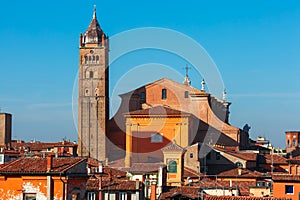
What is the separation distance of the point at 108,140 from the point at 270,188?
30.2 m

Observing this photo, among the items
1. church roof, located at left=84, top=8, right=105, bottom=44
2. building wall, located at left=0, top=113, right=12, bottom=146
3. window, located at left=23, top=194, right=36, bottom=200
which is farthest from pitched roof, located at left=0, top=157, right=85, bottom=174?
building wall, located at left=0, top=113, right=12, bottom=146

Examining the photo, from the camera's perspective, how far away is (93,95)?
72.6 meters

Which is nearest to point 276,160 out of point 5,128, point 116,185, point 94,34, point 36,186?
point 94,34

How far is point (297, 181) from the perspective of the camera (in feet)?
116

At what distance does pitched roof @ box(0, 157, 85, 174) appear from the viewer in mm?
28312

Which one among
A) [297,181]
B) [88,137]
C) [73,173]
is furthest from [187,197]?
[88,137]

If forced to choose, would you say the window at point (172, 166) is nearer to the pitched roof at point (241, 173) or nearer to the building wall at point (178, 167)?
the building wall at point (178, 167)

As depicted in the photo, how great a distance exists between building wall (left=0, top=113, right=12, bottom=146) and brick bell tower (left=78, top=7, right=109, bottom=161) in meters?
13.8

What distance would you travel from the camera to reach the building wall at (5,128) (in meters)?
82.8

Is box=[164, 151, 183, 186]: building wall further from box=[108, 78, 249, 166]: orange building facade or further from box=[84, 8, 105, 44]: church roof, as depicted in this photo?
box=[84, 8, 105, 44]: church roof

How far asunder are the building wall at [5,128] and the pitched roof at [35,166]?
5386 centimetres

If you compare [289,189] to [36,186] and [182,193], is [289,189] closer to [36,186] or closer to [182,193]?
[182,193]

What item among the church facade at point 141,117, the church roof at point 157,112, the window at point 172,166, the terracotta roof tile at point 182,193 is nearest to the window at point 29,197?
the terracotta roof tile at point 182,193

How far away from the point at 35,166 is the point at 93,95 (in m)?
43.9
